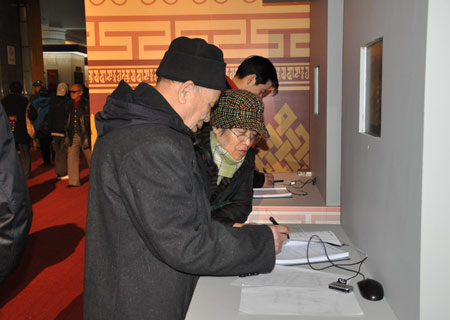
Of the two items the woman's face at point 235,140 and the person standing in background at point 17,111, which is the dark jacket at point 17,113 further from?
the woman's face at point 235,140

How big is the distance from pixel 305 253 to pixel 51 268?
9.65 feet

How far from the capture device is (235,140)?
217cm

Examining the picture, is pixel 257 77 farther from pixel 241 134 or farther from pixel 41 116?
pixel 41 116

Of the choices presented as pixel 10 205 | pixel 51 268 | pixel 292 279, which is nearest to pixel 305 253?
pixel 292 279

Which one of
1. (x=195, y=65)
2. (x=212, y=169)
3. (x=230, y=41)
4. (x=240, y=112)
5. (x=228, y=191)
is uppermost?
(x=230, y=41)

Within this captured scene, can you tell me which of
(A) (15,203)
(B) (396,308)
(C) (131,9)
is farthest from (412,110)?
(C) (131,9)

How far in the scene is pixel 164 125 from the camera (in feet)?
4.29

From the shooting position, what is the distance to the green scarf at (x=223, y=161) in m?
2.19

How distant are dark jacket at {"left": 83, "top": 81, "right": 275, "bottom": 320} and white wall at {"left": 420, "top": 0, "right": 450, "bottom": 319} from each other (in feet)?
1.54

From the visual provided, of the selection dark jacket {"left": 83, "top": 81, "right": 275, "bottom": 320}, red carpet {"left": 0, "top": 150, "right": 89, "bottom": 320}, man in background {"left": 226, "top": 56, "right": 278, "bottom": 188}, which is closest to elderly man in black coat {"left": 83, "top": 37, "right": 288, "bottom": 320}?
dark jacket {"left": 83, "top": 81, "right": 275, "bottom": 320}

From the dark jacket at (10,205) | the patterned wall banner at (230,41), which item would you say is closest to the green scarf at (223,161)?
the dark jacket at (10,205)

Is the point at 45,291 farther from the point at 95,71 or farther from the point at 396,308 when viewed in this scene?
the point at 396,308

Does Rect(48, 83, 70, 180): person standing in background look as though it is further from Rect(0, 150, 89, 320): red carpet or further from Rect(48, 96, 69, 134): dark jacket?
Rect(0, 150, 89, 320): red carpet

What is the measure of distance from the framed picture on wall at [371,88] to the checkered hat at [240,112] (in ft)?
1.54
